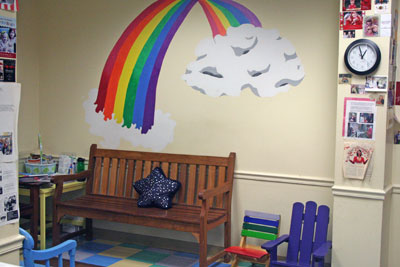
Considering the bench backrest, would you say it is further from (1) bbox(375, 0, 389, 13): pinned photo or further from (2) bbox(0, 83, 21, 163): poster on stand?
(2) bbox(0, 83, 21, 163): poster on stand

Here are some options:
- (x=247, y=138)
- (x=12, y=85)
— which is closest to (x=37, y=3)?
(x=247, y=138)

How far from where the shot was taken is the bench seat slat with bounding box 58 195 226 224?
4320mm

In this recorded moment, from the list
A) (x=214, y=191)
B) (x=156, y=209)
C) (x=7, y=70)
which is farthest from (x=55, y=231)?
(x=7, y=70)

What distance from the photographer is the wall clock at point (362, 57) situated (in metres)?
3.70

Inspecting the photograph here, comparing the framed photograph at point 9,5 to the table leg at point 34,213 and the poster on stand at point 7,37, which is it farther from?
the table leg at point 34,213

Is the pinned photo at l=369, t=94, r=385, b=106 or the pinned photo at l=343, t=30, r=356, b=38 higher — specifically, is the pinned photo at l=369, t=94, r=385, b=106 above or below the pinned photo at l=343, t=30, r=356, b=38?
below

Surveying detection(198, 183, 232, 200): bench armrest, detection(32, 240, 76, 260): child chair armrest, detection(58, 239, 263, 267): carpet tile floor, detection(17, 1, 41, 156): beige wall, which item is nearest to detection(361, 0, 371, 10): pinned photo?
detection(198, 183, 232, 200): bench armrest

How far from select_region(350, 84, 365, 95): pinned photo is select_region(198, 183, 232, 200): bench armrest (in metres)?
1.46

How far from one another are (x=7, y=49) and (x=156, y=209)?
243 centimetres

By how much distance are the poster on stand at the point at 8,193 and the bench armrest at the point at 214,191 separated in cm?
178

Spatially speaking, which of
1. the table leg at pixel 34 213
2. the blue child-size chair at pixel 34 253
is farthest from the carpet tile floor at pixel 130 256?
the blue child-size chair at pixel 34 253

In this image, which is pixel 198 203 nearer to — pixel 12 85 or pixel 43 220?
pixel 43 220

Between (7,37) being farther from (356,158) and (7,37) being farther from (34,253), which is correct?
(356,158)

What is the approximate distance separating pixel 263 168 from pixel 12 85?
265 cm
